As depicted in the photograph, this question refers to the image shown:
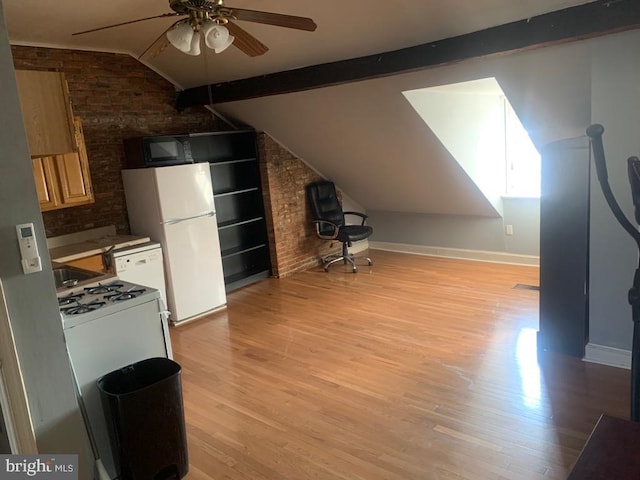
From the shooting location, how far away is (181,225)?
4602mm

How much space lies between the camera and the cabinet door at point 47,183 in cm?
383

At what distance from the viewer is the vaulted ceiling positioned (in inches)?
127

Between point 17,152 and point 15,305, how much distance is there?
24.3 inches

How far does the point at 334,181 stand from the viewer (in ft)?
21.1

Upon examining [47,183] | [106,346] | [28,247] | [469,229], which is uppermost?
[47,183]

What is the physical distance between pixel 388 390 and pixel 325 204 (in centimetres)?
347

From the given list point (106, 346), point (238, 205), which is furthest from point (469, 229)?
point (106, 346)

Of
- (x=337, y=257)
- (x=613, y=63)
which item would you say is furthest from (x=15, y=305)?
(x=337, y=257)

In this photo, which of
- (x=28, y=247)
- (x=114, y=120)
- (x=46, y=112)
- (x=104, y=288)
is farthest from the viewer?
(x=114, y=120)

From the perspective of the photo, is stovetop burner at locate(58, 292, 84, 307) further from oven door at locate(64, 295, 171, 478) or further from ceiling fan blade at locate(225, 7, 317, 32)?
ceiling fan blade at locate(225, 7, 317, 32)

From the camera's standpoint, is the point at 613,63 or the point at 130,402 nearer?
the point at 130,402

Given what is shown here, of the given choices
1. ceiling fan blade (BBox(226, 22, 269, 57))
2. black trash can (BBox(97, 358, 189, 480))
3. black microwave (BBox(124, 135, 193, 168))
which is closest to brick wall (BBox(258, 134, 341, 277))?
black microwave (BBox(124, 135, 193, 168))

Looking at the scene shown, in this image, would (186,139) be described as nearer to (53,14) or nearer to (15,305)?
(53,14)

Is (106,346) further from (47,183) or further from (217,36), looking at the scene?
(47,183)
